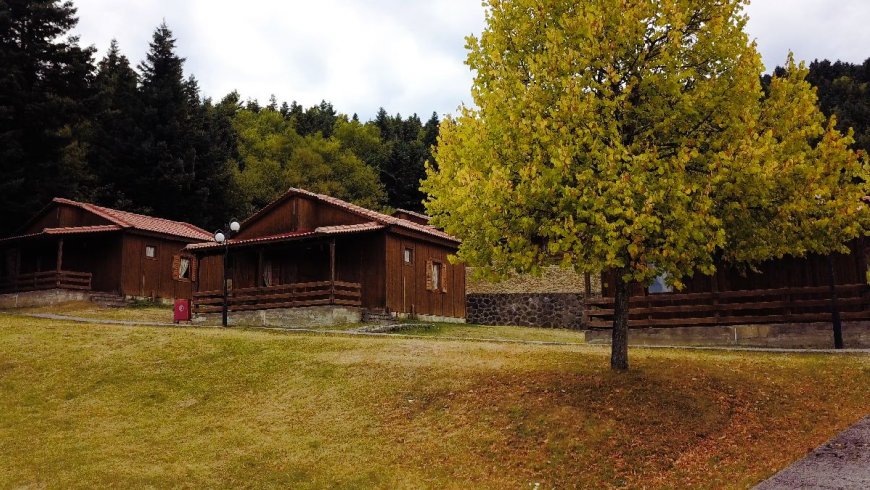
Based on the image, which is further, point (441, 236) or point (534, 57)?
point (441, 236)

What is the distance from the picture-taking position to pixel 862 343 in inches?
781

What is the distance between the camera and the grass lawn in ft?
38.6

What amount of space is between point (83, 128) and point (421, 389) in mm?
55929

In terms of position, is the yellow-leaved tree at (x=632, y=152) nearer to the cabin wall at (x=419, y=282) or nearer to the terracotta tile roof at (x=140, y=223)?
the cabin wall at (x=419, y=282)

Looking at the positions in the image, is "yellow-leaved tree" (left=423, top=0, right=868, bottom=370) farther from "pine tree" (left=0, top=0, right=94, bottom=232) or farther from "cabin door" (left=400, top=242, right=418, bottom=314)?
"pine tree" (left=0, top=0, right=94, bottom=232)

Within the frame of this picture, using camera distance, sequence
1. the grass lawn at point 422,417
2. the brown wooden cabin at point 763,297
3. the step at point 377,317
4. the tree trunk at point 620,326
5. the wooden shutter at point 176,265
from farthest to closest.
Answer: the wooden shutter at point 176,265
the step at point 377,317
the brown wooden cabin at point 763,297
the tree trunk at point 620,326
the grass lawn at point 422,417

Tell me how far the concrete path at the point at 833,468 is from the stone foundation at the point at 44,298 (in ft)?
118

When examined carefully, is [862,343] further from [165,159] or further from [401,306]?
[165,159]

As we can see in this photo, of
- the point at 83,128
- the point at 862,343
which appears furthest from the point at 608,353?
the point at 83,128

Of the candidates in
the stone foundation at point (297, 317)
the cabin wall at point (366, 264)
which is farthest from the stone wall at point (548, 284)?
the stone foundation at point (297, 317)

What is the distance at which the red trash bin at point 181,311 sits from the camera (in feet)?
98.0

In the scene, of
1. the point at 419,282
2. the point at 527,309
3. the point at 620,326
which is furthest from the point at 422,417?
the point at 527,309

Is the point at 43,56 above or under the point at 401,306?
above

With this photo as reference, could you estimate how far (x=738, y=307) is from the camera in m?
21.5
